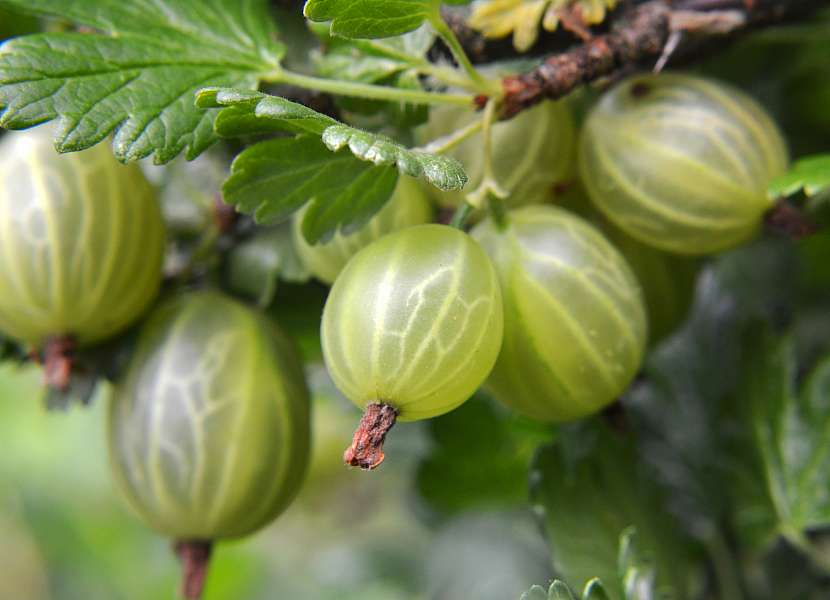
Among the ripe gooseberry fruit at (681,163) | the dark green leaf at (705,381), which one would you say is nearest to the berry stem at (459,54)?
the ripe gooseberry fruit at (681,163)

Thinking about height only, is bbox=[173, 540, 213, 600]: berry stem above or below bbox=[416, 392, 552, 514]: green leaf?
above

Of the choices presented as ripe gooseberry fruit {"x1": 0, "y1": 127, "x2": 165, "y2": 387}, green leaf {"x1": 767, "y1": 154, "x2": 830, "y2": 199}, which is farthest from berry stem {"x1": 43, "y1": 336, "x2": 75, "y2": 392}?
green leaf {"x1": 767, "y1": 154, "x2": 830, "y2": 199}

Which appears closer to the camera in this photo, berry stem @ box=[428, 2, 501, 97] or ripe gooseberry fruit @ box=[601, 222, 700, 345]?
berry stem @ box=[428, 2, 501, 97]

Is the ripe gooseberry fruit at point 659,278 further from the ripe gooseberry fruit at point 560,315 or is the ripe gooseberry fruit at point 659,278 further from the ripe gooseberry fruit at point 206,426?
the ripe gooseberry fruit at point 206,426

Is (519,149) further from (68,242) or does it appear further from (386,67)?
(68,242)

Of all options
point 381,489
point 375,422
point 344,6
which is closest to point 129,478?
point 375,422

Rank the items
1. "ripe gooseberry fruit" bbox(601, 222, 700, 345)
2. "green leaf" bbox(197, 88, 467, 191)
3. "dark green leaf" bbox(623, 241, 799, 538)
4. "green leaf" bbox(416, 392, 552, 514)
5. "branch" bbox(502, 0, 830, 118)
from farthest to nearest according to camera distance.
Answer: "green leaf" bbox(416, 392, 552, 514), "dark green leaf" bbox(623, 241, 799, 538), "ripe gooseberry fruit" bbox(601, 222, 700, 345), "branch" bbox(502, 0, 830, 118), "green leaf" bbox(197, 88, 467, 191)

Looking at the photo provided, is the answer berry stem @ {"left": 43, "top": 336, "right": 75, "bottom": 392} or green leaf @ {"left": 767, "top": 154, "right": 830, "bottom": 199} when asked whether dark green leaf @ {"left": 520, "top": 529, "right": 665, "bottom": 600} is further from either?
berry stem @ {"left": 43, "top": 336, "right": 75, "bottom": 392}
